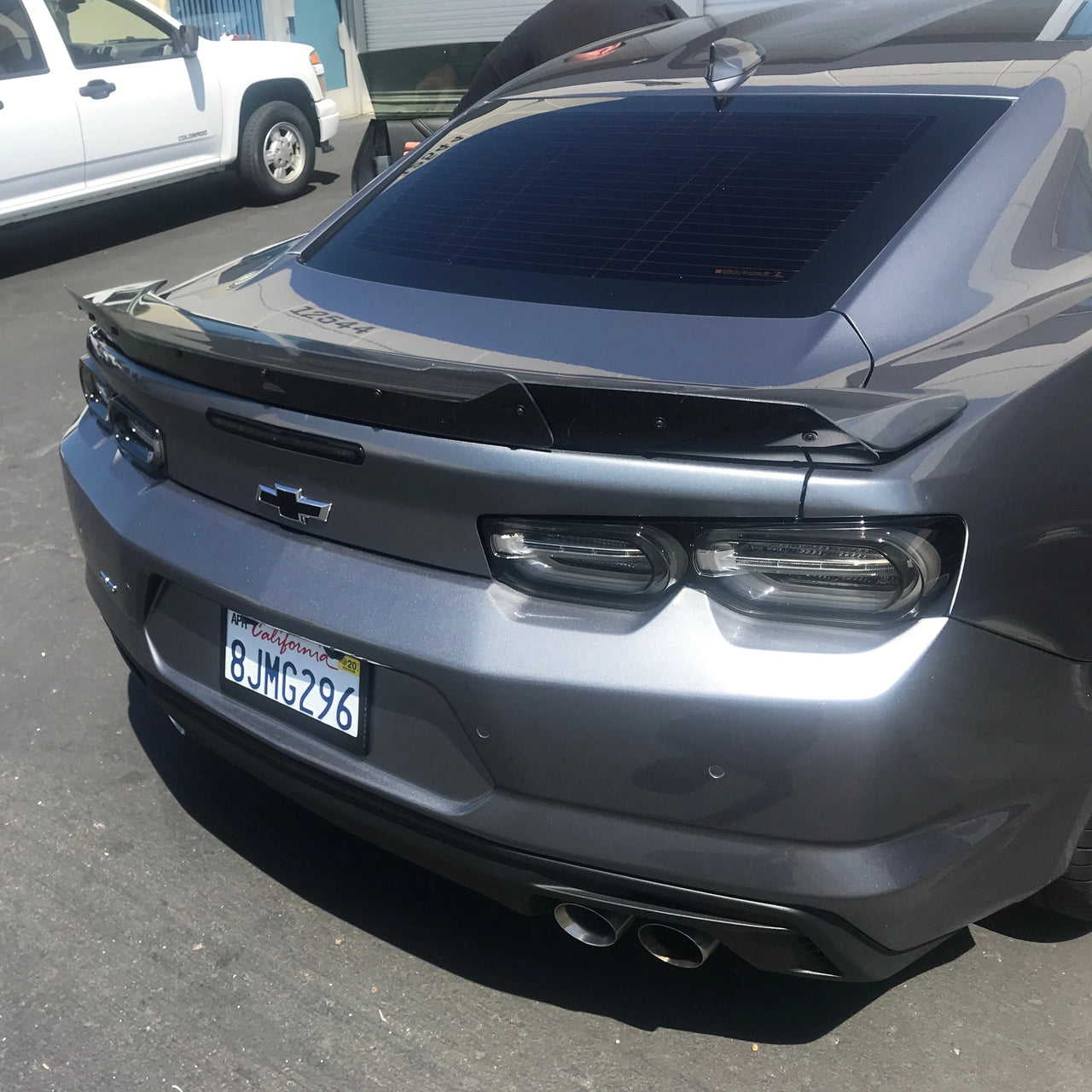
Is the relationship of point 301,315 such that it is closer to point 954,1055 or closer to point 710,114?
point 710,114

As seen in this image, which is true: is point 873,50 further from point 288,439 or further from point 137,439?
point 137,439

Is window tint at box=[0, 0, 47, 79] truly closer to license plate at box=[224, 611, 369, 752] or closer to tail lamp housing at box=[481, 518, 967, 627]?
license plate at box=[224, 611, 369, 752]

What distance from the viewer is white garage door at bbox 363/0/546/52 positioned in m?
12.1

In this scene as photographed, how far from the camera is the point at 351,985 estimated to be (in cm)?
227

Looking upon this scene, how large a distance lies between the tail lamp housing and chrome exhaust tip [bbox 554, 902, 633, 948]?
1.78ft

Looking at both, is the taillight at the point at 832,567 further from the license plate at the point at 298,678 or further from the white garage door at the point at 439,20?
the white garage door at the point at 439,20

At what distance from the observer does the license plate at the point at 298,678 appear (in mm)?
1962

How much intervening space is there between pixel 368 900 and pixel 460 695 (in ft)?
2.96

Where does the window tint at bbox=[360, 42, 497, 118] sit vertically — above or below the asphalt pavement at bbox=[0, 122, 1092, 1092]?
above

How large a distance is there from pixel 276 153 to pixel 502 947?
7883 mm

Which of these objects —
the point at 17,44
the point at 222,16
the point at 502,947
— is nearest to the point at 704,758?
the point at 502,947

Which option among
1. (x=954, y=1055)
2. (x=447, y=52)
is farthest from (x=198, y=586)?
(x=447, y=52)

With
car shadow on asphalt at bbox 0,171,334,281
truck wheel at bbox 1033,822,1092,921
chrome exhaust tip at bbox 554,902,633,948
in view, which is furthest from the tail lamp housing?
car shadow on asphalt at bbox 0,171,334,281

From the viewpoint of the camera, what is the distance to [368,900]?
8.12ft
